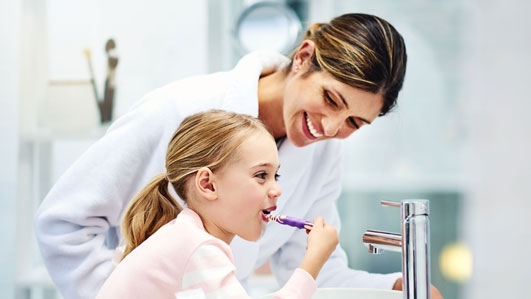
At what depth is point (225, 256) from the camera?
0.59m

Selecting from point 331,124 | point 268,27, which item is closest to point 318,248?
point 331,124

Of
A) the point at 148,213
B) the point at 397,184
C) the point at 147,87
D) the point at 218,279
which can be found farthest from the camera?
the point at 397,184

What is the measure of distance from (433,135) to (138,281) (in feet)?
5.09

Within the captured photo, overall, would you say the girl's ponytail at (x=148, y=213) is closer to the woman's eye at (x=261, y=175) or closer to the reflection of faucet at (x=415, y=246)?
the woman's eye at (x=261, y=175)

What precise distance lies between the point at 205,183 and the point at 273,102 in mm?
358

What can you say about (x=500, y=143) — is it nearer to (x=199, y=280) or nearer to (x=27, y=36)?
(x=199, y=280)

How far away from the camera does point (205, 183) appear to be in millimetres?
650

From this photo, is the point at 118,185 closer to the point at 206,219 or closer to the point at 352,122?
the point at 206,219

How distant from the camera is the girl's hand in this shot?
0.61 meters

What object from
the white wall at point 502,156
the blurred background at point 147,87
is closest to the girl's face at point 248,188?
the blurred background at point 147,87

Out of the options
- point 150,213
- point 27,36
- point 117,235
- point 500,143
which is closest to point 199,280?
point 150,213

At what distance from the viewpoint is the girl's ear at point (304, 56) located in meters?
0.89

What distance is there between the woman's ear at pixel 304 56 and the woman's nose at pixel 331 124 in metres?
0.10

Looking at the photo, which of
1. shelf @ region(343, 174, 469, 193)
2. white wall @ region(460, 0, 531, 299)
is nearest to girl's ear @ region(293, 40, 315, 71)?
white wall @ region(460, 0, 531, 299)
